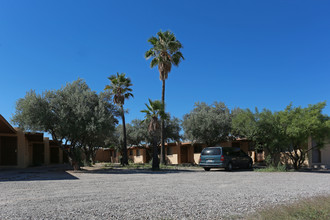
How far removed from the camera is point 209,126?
2691 centimetres

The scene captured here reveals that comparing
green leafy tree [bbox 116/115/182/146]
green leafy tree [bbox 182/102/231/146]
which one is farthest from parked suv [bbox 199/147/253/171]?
green leafy tree [bbox 116/115/182/146]

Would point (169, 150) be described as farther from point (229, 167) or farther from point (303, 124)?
point (303, 124)

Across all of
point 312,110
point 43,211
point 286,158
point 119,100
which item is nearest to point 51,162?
point 119,100

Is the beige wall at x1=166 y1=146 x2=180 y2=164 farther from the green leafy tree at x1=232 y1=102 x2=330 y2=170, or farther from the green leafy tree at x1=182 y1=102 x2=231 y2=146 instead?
the green leafy tree at x1=232 y1=102 x2=330 y2=170

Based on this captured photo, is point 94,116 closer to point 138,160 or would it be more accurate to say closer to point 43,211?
point 43,211

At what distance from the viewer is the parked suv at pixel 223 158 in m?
19.0

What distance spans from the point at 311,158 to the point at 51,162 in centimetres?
3123

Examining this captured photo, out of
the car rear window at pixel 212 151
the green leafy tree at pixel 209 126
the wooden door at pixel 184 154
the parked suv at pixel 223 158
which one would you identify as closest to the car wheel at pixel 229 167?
the parked suv at pixel 223 158

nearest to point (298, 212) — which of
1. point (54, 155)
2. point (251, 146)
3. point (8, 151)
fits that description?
point (251, 146)

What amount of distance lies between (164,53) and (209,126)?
7966 millimetres

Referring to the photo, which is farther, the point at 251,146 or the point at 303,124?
the point at 251,146

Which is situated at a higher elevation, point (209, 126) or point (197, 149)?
point (209, 126)

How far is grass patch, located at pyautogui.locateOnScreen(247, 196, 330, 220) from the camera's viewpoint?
5.55 metres

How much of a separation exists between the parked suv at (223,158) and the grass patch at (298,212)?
40.2ft
